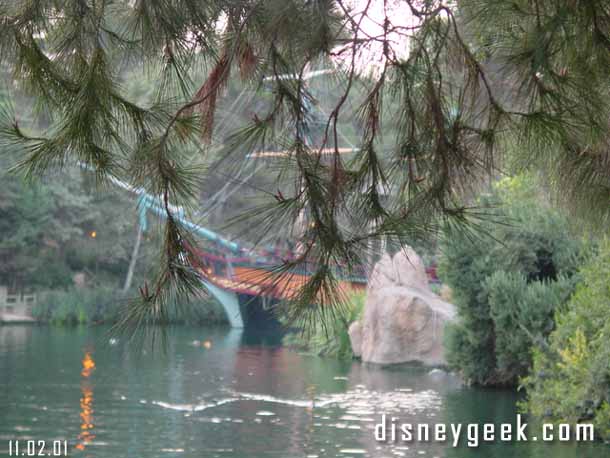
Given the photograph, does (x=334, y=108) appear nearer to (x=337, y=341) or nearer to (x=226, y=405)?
(x=226, y=405)

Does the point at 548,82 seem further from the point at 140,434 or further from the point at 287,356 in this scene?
the point at 287,356

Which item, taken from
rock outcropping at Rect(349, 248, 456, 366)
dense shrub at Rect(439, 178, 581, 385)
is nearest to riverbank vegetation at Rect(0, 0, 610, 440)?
dense shrub at Rect(439, 178, 581, 385)

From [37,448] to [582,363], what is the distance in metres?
5.00

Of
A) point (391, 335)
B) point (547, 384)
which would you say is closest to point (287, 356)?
point (391, 335)

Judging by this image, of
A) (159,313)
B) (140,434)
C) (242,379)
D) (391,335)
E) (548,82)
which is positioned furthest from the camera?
→ (391,335)

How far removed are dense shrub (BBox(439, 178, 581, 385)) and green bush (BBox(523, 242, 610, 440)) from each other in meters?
1.67

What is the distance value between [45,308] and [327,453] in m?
19.1

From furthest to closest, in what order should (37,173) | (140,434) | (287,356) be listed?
(287,356)
(140,434)
(37,173)

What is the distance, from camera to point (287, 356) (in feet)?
59.4

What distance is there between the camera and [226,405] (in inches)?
439

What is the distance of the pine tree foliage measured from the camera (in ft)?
11.8

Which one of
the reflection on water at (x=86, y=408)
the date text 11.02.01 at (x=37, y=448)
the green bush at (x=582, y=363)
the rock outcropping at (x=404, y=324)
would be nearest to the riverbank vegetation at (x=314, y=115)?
the green bush at (x=582, y=363)
